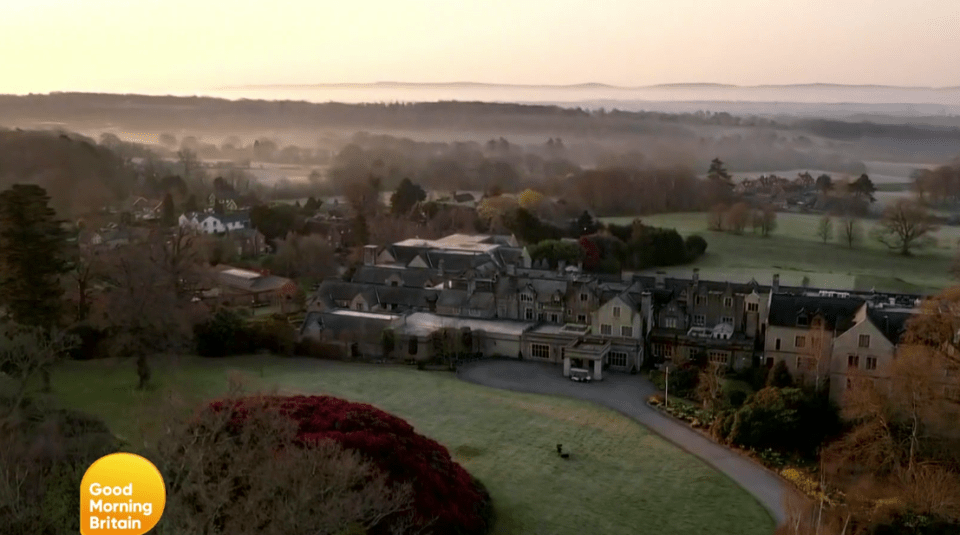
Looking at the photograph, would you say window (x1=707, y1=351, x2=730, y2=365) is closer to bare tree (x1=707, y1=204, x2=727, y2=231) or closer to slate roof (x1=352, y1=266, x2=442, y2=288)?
slate roof (x1=352, y1=266, x2=442, y2=288)

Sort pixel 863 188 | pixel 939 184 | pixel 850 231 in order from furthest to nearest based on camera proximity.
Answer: pixel 863 188, pixel 939 184, pixel 850 231

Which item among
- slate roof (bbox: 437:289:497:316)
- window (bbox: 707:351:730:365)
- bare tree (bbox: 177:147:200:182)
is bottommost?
window (bbox: 707:351:730:365)

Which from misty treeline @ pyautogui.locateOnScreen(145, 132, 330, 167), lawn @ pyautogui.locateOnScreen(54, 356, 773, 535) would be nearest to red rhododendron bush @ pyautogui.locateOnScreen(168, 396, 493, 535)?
lawn @ pyautogui.locateOnScreen(54, 356, 773, 535)

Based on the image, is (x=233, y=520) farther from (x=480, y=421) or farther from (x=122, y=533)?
(x=480, y=421)

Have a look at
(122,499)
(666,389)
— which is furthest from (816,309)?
(122,499)

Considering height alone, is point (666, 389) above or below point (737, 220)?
below

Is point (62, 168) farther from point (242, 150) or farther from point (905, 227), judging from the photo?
point (905, 227)

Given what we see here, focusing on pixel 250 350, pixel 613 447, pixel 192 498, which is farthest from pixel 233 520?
pixel 250 350
